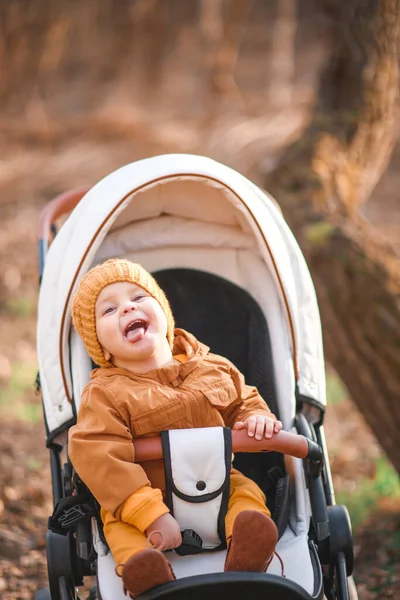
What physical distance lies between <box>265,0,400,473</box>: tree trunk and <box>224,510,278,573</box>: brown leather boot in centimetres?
186

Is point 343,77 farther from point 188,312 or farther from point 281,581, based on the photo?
point 281,581

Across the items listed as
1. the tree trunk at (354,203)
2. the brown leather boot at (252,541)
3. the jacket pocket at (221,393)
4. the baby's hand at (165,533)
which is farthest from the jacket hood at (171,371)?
the tree trunk at (354,203)

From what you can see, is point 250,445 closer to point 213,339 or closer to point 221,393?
point 221,393

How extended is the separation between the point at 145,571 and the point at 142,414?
1.78 feet

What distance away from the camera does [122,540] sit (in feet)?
7.67

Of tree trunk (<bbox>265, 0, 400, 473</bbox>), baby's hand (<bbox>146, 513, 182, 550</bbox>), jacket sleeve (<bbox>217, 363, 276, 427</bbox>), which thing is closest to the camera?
baby's hand (<bbox>146, 513, 182, 550</bbox>)

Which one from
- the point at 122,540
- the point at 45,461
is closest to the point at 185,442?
the point at 122,540

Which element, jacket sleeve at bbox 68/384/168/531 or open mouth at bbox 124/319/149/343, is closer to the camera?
Result: jacket sleeve at bbox 68/384/168/531

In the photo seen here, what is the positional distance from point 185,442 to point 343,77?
3679mm

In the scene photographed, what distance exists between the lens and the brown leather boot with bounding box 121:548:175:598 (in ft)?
6.88

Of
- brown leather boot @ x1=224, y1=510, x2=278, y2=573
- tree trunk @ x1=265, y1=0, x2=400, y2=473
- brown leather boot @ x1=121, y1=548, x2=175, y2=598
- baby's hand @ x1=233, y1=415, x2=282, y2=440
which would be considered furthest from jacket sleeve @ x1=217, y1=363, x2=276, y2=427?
tree trunk @ x1=265, y1=0, x2=400, y2=473

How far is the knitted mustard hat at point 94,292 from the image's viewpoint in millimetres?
2643

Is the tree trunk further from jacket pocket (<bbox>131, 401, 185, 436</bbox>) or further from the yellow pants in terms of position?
jacket pocket (<bbox>131, 401, 185, 436</bbox>)

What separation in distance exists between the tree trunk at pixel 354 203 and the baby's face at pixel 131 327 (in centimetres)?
162
